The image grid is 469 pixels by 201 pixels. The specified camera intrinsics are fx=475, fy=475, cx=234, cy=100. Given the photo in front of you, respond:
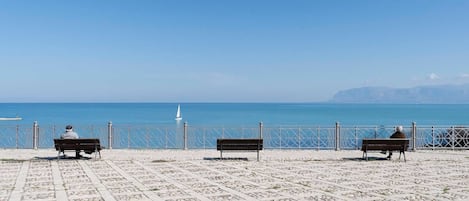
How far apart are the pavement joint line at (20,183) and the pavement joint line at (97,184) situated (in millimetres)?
1339

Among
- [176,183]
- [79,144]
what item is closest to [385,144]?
[176,183]

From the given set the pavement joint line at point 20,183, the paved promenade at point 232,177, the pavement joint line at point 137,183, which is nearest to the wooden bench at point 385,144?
the paved promenade at point 232,177

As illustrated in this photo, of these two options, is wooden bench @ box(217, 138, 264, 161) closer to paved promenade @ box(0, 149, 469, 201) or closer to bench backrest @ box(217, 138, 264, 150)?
bench backrest @ box(217, 138, 264, 150)

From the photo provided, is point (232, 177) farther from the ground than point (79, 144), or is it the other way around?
point (79, 144)

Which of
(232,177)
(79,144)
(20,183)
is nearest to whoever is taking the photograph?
(20,183)

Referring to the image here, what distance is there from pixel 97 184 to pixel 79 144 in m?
4.73

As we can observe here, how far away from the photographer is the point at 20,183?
9.66m

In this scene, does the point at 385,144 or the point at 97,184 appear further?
the point at 385,144

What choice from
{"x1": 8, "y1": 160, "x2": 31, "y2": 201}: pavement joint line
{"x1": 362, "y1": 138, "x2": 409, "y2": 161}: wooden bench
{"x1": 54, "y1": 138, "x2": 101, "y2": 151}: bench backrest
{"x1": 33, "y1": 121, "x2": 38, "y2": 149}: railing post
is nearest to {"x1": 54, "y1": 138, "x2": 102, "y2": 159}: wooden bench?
{"x1": 54, "y1": 138, "x2": 101, "y2": 151}: bench backrest

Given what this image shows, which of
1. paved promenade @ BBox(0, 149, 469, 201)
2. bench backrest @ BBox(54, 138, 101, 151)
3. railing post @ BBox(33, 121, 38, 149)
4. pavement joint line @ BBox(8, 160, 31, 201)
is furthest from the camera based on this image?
railing post @ BBox(33, 121, 38, 149)

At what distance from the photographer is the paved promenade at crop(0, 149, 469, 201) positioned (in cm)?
850

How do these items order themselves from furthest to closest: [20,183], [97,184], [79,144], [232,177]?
1. [79,144]
2. [232,177]
3. [20,183]
4. [97,184]

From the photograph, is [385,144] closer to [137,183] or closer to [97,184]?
[137,183]

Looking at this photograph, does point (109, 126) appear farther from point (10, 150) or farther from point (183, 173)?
point (183, 173)
